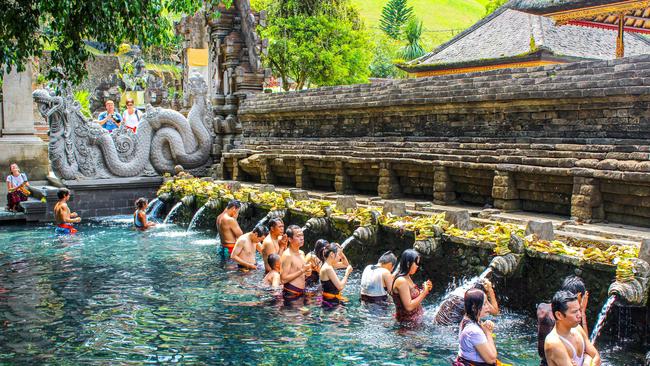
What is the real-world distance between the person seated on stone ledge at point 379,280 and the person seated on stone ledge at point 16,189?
34.8ft

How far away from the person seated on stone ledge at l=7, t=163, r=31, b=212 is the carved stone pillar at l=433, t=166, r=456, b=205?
10.1m

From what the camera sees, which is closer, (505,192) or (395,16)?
(505,192)

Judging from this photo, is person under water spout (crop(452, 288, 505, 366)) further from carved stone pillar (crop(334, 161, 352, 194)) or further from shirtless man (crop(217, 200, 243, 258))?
carved stone pillar (crop(334, 161, 352, 194))

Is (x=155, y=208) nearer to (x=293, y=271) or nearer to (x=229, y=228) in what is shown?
(x=229, y=228)

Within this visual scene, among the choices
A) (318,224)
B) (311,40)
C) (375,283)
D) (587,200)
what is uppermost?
(311,40)

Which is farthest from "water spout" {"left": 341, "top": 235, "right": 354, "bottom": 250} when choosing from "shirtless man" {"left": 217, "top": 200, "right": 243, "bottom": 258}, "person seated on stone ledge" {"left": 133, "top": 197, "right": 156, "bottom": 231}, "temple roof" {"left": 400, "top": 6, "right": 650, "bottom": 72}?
"temple roof" {"left": 400, "top": 6, "right": 650, "bottom": 72}

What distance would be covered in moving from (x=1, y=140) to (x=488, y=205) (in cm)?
1286

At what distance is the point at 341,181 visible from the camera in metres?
13.6

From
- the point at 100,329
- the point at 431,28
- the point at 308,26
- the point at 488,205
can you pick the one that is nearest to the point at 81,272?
the point at 100,329

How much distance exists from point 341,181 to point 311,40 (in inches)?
865

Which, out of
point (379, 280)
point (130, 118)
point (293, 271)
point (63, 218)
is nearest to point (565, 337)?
point (379, 280)

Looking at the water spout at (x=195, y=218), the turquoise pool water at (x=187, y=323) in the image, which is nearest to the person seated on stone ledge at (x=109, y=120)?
the water spout at (x=195, y=218)

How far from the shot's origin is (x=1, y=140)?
698 inches

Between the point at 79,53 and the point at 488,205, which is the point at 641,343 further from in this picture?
the point at 79,53
